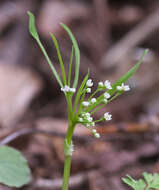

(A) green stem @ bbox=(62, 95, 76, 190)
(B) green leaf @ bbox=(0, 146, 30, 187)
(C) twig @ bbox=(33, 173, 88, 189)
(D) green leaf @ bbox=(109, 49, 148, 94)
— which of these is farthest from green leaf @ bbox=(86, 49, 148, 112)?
(C) twig @ bbox=(33, 173, 88, 189)

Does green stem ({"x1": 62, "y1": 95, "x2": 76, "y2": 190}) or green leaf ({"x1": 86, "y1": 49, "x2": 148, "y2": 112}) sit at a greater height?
green leaf ({"x1": 86, "y1": 49, "x2": 148, "y2": 112})

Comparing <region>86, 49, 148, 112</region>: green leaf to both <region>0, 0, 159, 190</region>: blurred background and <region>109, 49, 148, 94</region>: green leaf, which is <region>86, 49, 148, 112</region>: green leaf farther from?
<region>0, 0, 159, 190</region>: blurred background

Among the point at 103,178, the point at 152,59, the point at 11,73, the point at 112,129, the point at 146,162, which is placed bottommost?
the point at 103,178

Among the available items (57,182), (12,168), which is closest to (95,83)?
(57,182)

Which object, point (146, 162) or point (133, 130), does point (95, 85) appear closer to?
point (133, 130)

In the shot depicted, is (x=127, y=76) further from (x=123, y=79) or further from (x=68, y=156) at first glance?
(x=68, y=156)

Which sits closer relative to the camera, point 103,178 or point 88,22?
point 103,178

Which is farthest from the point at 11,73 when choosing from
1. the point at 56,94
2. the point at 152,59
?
the point at 152,59
